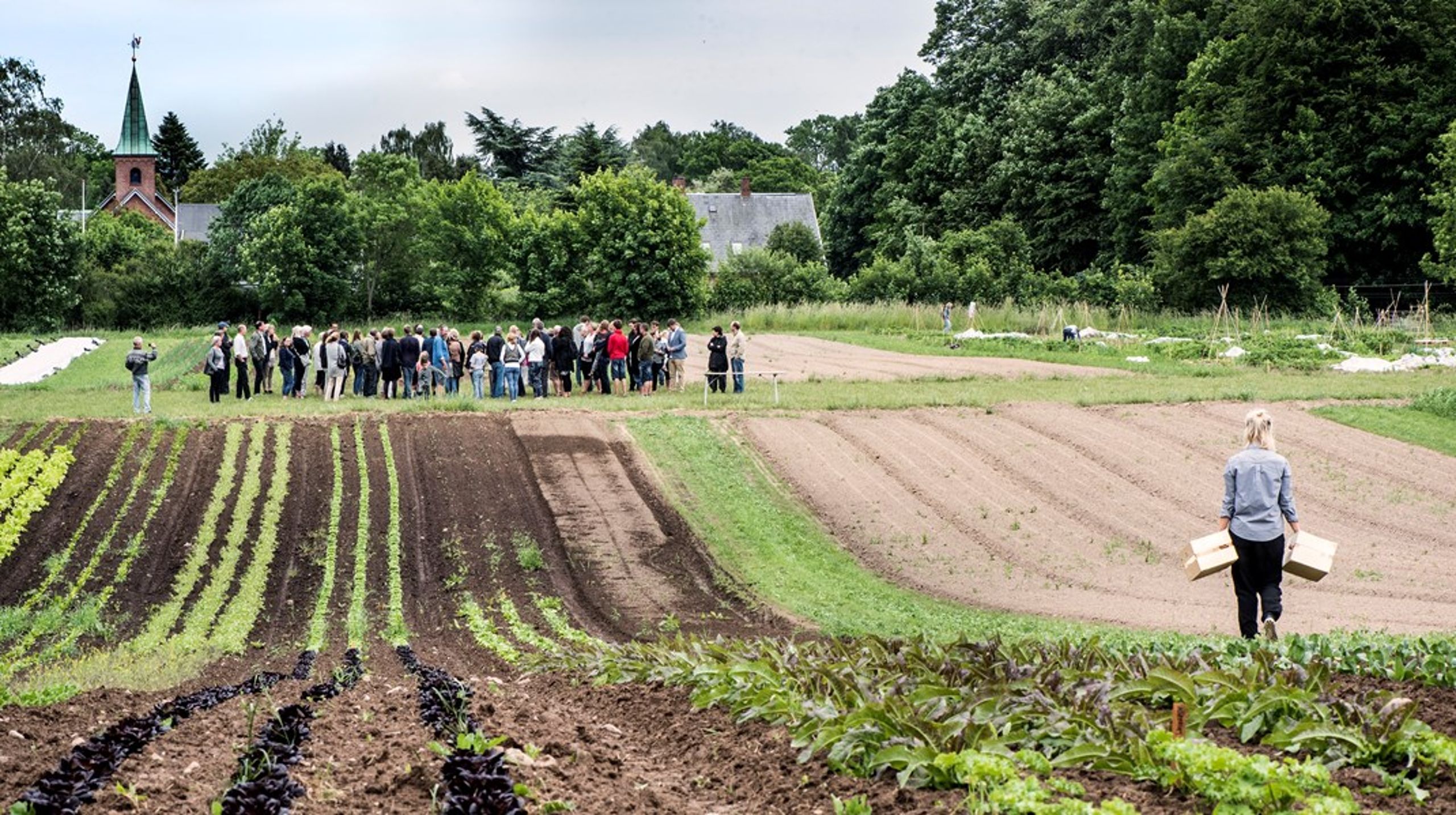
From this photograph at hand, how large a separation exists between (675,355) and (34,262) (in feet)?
136

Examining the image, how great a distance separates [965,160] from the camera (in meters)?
75.8

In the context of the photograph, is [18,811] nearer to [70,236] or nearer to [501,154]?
[70,236]

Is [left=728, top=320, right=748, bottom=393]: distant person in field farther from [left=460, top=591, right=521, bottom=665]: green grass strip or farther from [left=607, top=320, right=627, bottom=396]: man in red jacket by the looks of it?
[left=460, top=591, right=521, bottom=665]: green grass strip

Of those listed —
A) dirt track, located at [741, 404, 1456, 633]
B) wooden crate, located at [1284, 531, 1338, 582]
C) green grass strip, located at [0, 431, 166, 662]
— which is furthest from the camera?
dirt track, located at [741, 404, 1456, 633]

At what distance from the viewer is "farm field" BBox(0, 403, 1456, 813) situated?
779 cm

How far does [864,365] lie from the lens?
139 ft

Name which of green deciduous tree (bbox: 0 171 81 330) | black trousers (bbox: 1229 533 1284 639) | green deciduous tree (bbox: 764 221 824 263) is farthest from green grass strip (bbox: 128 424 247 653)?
green deciduous tree (bbox: 764 221 824 263)

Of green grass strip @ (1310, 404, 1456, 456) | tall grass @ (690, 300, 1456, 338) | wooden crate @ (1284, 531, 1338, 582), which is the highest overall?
tall grass @ (690, 300, 1456, 338)

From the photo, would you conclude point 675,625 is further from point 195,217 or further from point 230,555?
point 195,217

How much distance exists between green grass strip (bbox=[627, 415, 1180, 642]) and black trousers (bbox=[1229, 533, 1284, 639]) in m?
0.67

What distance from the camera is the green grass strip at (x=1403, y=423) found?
27.7 m

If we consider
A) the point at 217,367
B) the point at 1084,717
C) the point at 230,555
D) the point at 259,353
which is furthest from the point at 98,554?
the point at 1084,717

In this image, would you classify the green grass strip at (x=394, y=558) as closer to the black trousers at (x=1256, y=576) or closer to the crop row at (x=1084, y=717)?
the crop row at (x=1084, y=717)

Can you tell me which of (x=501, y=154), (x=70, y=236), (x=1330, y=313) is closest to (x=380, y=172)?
(x=70, y=236)
